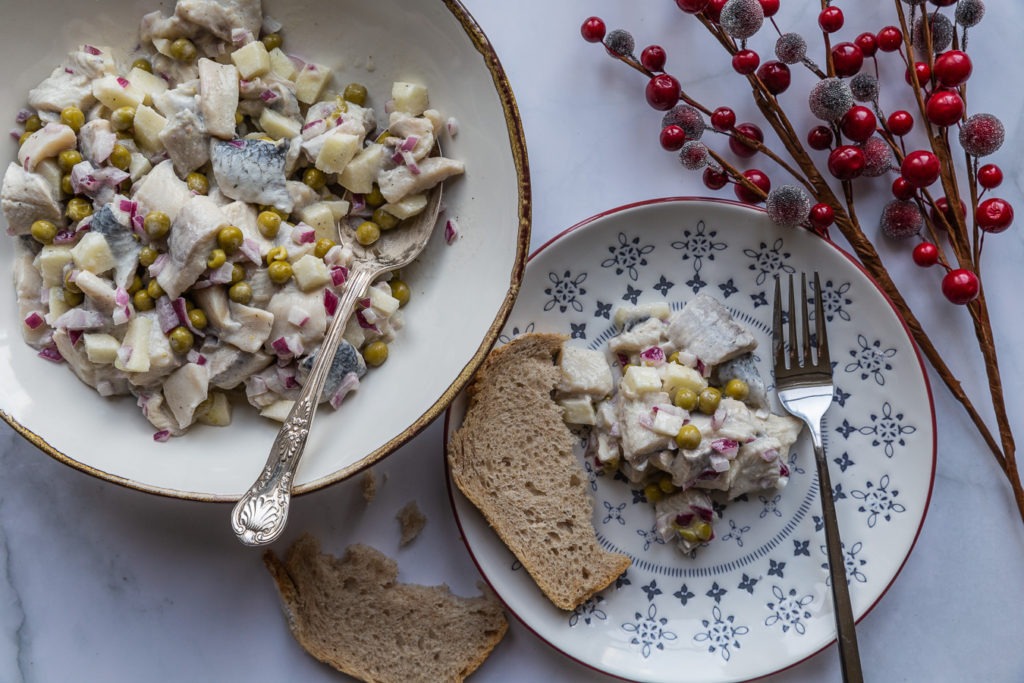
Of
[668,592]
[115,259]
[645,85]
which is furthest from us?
[645,85]

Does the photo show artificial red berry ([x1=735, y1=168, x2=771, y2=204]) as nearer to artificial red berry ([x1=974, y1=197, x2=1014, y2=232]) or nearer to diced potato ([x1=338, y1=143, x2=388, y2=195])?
artificial red berry ([x1=974, y1=197, x2=1014, y2=232])

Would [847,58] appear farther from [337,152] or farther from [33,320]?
[33,320]

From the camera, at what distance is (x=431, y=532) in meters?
2.99

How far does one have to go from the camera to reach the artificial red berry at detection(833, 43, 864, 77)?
287 cm

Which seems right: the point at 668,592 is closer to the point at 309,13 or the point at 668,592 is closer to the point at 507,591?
the point at 507,591

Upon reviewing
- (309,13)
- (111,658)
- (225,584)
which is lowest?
(111,658)

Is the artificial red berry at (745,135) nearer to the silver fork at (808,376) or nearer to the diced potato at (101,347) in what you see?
the silver fork at (808,376)

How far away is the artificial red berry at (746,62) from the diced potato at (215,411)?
1.98m

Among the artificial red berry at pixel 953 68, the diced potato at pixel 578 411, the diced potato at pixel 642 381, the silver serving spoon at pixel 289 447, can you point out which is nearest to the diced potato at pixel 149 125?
the silver serving spoon at pixel 289 447

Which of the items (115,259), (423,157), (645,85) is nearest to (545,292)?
(423,157)

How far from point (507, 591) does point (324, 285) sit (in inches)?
46.5

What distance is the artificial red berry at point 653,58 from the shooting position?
115 inches

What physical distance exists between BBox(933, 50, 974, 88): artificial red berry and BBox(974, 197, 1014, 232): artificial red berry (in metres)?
0.42

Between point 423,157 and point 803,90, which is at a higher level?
point 803,90
